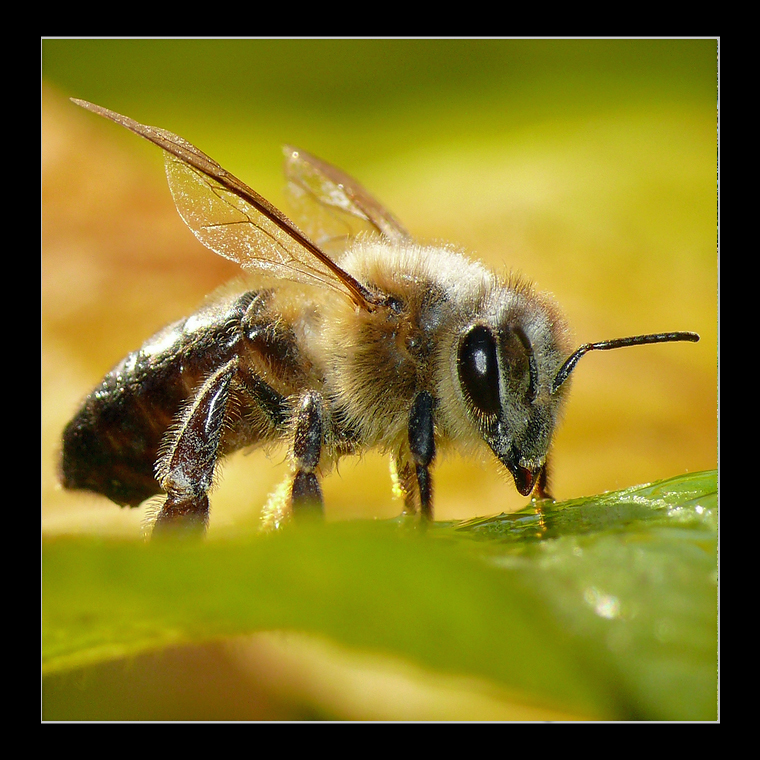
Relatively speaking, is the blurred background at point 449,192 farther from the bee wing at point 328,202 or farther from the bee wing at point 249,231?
the bee wing at point 249,231

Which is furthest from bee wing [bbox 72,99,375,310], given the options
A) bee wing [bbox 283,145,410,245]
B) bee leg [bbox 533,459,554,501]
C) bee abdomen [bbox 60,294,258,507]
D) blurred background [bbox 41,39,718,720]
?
blurred background [bbox 41,39,718,720]

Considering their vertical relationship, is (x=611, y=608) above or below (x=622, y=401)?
below

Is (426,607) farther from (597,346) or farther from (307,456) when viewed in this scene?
(597,346)

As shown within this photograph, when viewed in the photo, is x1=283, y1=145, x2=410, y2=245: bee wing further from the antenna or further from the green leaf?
the green leaf

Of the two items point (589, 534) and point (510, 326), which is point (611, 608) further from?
point (510, 326)

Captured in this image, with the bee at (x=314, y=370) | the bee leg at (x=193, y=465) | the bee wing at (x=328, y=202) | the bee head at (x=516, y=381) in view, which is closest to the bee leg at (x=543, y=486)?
the bee at (x=314, y=370)
